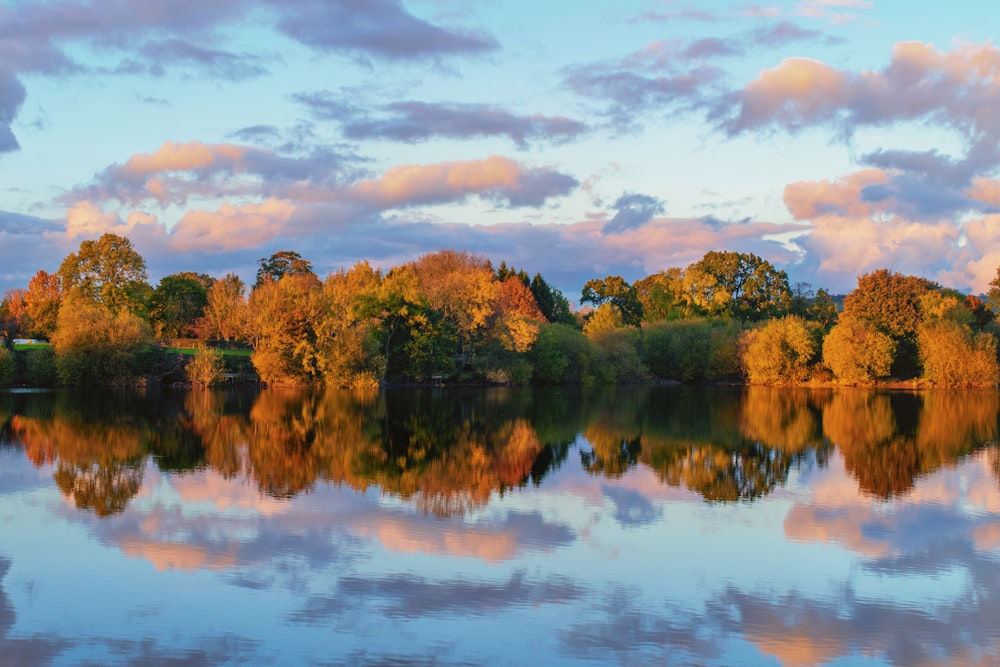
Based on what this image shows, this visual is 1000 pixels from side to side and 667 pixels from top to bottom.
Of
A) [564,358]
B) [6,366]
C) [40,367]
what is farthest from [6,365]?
[564,358]

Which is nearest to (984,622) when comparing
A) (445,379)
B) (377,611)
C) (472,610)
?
(472,610)

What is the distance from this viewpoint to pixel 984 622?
9875 mm

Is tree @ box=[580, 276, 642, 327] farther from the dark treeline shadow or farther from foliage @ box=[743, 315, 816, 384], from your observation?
the dark treeline shadow

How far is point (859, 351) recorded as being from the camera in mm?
64312

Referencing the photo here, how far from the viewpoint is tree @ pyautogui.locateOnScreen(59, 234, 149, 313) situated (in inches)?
2416

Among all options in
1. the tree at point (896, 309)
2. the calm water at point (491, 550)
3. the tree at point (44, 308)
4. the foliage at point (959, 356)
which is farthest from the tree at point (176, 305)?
the foliage at point (959, 356)

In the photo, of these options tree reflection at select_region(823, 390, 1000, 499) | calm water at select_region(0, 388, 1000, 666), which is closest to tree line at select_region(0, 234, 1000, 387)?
tree reflection at select_region(823, 390, 1000, 499)

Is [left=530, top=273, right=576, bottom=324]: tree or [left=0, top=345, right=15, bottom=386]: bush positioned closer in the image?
[left=0, top=345, right=15, bottom=386]: bush

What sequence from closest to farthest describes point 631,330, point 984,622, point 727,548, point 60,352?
point 984,622 < point 727,548 < point 60,352 < point 631,330

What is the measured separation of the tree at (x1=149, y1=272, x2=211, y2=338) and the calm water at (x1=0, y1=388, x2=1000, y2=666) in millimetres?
42428

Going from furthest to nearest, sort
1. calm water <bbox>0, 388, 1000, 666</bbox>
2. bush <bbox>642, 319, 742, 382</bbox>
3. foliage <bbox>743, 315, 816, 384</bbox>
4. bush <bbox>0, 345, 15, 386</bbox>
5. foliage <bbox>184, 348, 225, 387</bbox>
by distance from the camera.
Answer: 1. bush <bbox>642, 319, 742, 382</bbox>
2. foliage <bbox>743, 315, 816, 384</bbox>
3. foliage <bbox>184, 348, 225, 387</bbox>
4. bush <bbox>0, 345, 15, 386</bbox>
5. calm water <bbox>0, 388, 1000, 666</bbox>

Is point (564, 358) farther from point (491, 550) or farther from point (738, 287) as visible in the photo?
point (491, 550)

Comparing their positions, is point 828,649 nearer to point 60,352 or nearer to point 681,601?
point 681,601

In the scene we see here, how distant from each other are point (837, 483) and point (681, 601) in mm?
10309
